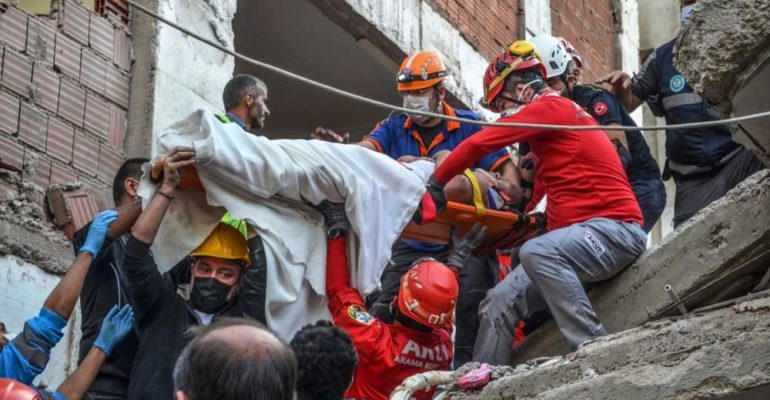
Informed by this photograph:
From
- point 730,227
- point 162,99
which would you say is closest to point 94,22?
point 162,99

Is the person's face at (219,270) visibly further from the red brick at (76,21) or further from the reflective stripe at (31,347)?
the red brick at (76,21)

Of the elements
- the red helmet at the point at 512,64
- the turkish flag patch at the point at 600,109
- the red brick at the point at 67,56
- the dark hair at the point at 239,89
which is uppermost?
the red brick at the point at 67,56

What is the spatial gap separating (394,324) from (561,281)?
2.70 ft

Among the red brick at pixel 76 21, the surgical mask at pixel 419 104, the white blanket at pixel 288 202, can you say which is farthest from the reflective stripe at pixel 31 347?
the surgical mask at pixel 419 104

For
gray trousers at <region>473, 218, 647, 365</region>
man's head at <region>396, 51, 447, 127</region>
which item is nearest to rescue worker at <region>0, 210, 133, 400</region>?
gray trousers at <region>473, 218, 647, 365</region>

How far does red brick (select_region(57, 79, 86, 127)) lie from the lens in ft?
27.0

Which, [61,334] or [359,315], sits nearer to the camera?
[61,334]

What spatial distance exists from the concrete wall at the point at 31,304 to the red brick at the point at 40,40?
115 cm

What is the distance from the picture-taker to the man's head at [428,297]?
6.74 meters

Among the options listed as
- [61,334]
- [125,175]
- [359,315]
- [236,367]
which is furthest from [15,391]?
[125,175]

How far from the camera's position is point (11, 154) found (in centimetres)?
779

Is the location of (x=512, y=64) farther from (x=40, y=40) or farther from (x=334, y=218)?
(x=40, y=40)

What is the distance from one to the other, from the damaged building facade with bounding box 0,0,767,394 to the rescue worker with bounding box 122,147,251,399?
1383 mm

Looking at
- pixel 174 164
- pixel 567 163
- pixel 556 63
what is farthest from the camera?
pixel 556 63
